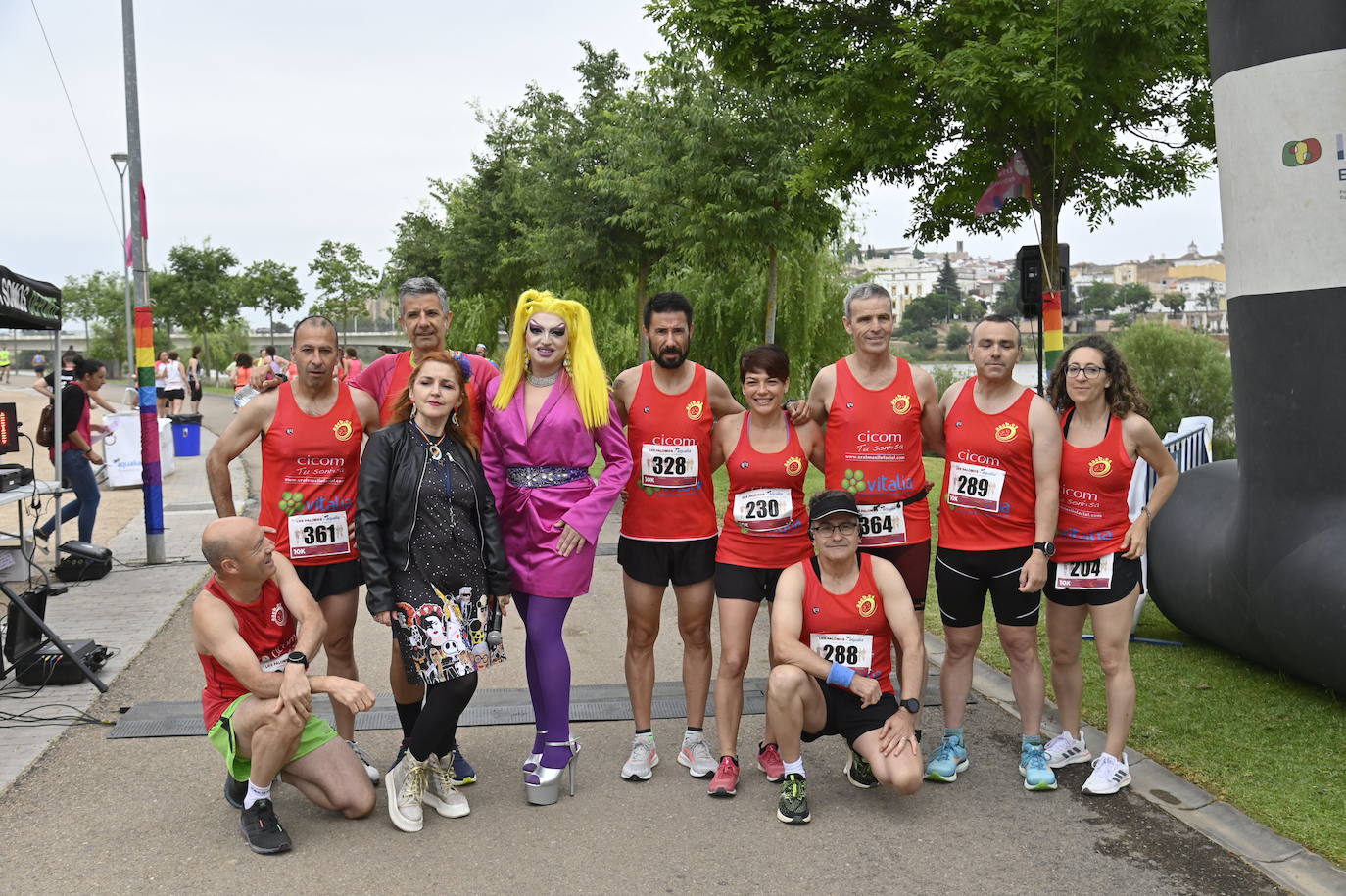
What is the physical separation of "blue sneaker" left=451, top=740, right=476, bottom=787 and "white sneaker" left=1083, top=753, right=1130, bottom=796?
2.46 m

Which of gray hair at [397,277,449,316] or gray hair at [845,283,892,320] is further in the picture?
gray hair at [397,277,449,316]

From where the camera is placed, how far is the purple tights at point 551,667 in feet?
15.1

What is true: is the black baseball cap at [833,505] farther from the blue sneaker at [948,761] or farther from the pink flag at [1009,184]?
the pink flag at [1009,184]

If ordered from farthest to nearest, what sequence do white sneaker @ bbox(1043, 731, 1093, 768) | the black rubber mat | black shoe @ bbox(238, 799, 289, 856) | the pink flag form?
1. the pink flag
2. the black rubber mat
3. white sneaker @ bbox(1043, 731, 1093, 768)
4. black shoe @ bbox(238, 799, 289, 856)

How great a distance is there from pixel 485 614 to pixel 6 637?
3315 mm

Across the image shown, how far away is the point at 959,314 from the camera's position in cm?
3678

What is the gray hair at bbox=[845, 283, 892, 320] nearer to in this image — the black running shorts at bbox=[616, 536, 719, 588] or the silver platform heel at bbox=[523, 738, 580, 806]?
the black running shorts at bbox=[616, 536, 719, 588]

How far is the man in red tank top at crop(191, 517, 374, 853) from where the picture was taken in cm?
415

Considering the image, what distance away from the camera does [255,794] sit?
13.7 feet

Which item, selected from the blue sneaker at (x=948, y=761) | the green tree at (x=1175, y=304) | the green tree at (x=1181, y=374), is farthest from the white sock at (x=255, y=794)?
the green tree at (x=1175, y=304)

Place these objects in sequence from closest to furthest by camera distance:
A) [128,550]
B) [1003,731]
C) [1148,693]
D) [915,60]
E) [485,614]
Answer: [485,614], [1003,731], [1148,693], [915,60], [128,550]

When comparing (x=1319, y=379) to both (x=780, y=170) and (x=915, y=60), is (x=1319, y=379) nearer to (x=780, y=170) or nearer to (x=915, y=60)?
(x=915, y=60)

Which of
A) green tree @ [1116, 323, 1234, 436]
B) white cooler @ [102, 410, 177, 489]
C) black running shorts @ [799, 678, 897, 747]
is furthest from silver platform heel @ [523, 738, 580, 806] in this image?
green tree @ [1116, 323, 1234, 436]

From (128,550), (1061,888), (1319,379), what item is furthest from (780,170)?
(1061,888)
